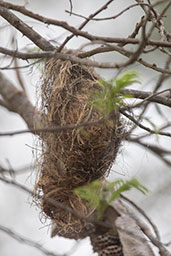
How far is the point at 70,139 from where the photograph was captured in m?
1.74

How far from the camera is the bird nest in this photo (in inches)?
68.0

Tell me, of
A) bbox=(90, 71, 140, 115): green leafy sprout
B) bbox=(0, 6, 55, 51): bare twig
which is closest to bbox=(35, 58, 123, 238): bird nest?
bbox=(0, 6, 55, 51): bare twig

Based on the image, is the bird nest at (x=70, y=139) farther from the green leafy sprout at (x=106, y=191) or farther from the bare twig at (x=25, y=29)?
the green leafy sprout at (x=106, y=191)

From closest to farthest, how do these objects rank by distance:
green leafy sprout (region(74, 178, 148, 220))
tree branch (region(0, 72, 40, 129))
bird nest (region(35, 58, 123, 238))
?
1. green leafy sprout (region(74, 178, 148, 220))
2. bird nest (region(35, 58, 123, 238))
3. tree branch (region(0, 72, 40, 129))

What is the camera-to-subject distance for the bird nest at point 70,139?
1.73 m

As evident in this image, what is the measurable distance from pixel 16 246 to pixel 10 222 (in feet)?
0.77

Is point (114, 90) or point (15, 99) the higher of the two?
point (15, 99)

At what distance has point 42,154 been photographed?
6.09 feet

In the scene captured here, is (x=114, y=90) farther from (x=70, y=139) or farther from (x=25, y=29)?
(x=25, y=29)

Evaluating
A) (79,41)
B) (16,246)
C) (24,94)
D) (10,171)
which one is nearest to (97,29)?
(79,41)

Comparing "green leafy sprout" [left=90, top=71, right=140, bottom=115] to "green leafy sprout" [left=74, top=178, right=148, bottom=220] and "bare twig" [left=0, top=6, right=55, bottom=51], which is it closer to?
"green leafy sprout" [left=74, top=178, right=148, bottom=220]

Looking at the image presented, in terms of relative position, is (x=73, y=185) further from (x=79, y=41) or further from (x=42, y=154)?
(x=79, y=41)

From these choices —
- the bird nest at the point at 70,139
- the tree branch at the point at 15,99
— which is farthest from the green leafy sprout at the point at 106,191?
the tree branch at the point at 15,99

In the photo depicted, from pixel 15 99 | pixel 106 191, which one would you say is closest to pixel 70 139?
pixel 106 191
